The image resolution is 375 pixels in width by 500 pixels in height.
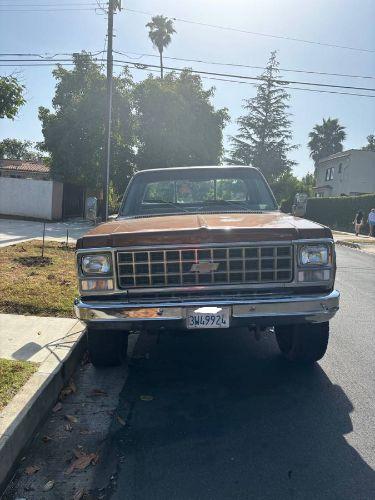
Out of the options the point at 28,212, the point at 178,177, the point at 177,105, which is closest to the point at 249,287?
the point at 178,177

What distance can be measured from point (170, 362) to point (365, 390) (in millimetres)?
1846

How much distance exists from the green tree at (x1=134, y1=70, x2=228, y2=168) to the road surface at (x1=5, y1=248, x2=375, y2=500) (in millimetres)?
27569

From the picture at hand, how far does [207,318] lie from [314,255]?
1.00m

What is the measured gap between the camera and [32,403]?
127 inches

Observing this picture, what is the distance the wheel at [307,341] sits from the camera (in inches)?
163

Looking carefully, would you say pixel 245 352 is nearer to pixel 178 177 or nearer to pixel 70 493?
pixel 178 177

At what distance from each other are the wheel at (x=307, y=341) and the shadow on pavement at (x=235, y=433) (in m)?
0.14

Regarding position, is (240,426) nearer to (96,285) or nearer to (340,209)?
(96,285)

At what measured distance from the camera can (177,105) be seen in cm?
3192

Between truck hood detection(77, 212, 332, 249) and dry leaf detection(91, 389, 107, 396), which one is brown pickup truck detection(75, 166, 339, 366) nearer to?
truck hood detection(77, 212, 332, 249)

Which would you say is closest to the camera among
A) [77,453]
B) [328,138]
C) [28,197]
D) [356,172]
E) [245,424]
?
[77,453]

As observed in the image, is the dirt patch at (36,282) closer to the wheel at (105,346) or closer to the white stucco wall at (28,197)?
the wheel at (105,346)

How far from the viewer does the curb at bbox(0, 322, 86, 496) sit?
9.05 ft

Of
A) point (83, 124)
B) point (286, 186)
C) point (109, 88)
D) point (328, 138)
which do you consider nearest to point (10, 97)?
point (109, 88)
